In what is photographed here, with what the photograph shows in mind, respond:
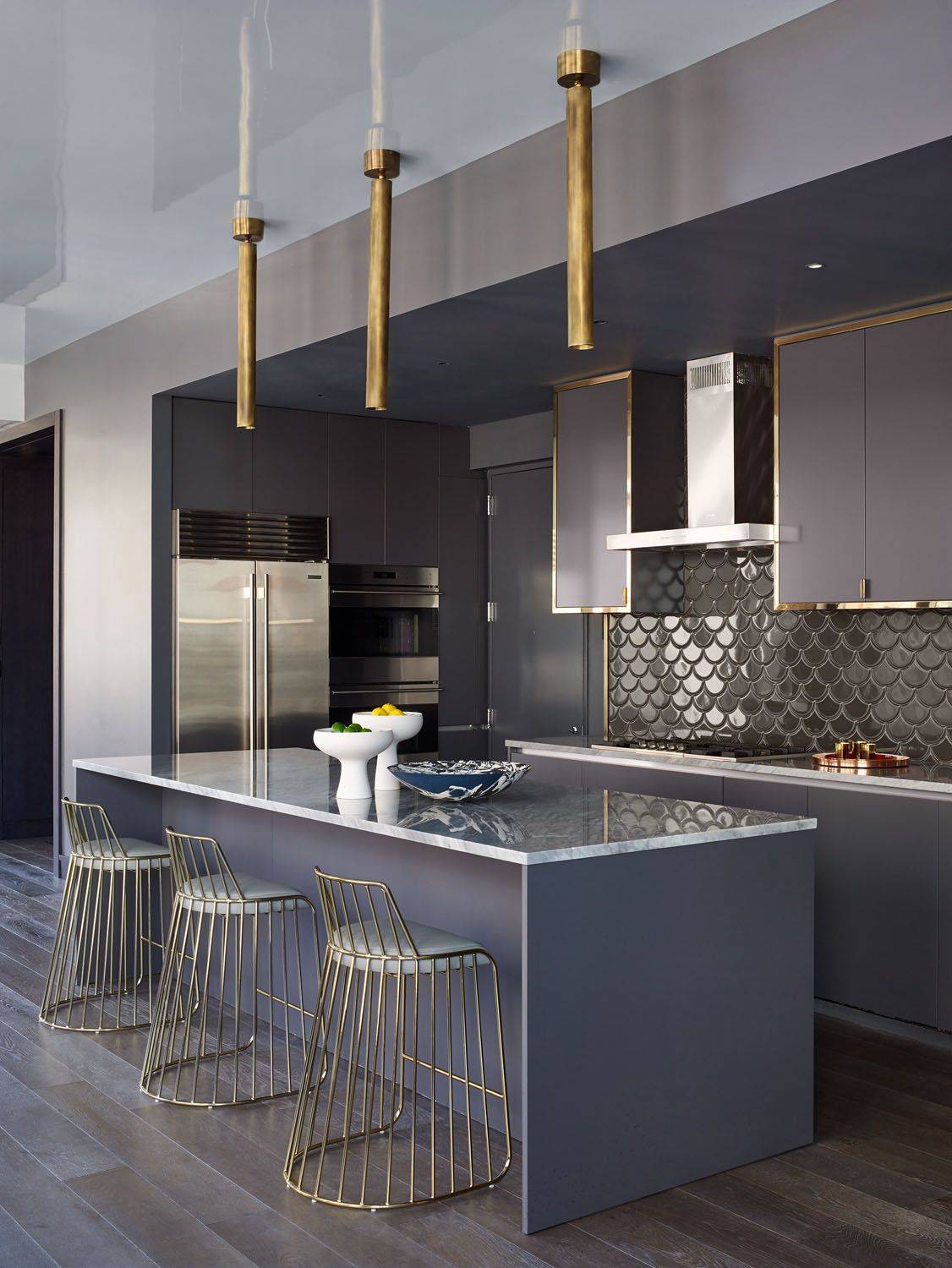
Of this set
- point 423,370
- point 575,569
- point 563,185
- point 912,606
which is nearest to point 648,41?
point 563,185

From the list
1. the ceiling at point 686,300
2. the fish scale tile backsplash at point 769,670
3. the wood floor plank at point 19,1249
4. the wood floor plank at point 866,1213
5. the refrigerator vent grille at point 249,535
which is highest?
the ceiling at point 686,300

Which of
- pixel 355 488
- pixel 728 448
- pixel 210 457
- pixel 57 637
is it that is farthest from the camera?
A: pixel 57 637

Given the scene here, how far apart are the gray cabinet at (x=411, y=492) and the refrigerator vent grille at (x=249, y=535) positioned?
1.44ft

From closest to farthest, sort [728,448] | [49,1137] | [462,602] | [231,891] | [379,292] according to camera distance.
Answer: [49,1137], [379,292], [231,891], [728,448], [462,602]

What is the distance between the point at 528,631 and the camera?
705cm

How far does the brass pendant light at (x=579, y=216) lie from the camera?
3061mm

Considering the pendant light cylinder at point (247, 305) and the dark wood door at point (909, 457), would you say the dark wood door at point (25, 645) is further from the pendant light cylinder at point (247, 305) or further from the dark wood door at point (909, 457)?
the dark wood door at point (909, 457)

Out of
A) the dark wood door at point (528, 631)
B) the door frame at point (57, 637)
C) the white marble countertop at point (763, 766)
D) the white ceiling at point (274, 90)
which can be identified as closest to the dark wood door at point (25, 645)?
the door frame at point (57, 637)

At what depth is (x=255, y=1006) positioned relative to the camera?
4.14m

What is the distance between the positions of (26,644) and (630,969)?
637 cm

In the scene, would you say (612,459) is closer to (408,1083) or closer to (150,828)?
(150,828)

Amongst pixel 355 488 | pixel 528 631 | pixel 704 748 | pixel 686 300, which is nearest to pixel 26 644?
pixel 355 488

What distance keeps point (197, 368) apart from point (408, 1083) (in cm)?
344

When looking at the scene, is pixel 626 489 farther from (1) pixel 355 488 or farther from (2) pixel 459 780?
(2) pixel 459 780
